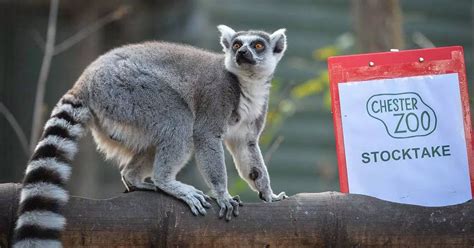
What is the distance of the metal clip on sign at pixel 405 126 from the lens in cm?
484

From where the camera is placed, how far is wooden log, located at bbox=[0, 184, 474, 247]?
4.31m

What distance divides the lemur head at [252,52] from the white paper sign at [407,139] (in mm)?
956

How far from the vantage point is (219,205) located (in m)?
4.70

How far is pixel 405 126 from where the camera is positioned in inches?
194

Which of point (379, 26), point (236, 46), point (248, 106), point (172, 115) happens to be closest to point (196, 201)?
point (172, 115)

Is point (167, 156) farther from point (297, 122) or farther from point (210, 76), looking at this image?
point (297, 122)

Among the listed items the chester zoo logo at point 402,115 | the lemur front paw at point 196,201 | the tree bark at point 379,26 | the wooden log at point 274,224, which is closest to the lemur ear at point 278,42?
the chester zoo logo at point 402,115

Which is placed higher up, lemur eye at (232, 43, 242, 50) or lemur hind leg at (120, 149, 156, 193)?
lemur eye at (232, 43, 242, 50)

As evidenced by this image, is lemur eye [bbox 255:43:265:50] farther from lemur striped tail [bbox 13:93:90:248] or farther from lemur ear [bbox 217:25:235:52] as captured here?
lemur striped tail [bbox 13:93:90:248]

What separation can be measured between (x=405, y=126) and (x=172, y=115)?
158 cm

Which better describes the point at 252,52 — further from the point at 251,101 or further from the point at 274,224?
the point at 274,224

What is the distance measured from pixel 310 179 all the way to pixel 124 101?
6111mm

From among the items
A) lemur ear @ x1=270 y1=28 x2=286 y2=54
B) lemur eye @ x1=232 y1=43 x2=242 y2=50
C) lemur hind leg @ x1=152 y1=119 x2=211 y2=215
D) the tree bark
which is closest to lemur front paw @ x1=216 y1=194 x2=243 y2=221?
lemur hind leg @ x1=152 y1=119 x2=211 y2=215

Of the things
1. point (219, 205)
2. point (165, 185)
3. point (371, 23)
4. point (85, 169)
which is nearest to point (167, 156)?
point (165, 185)
